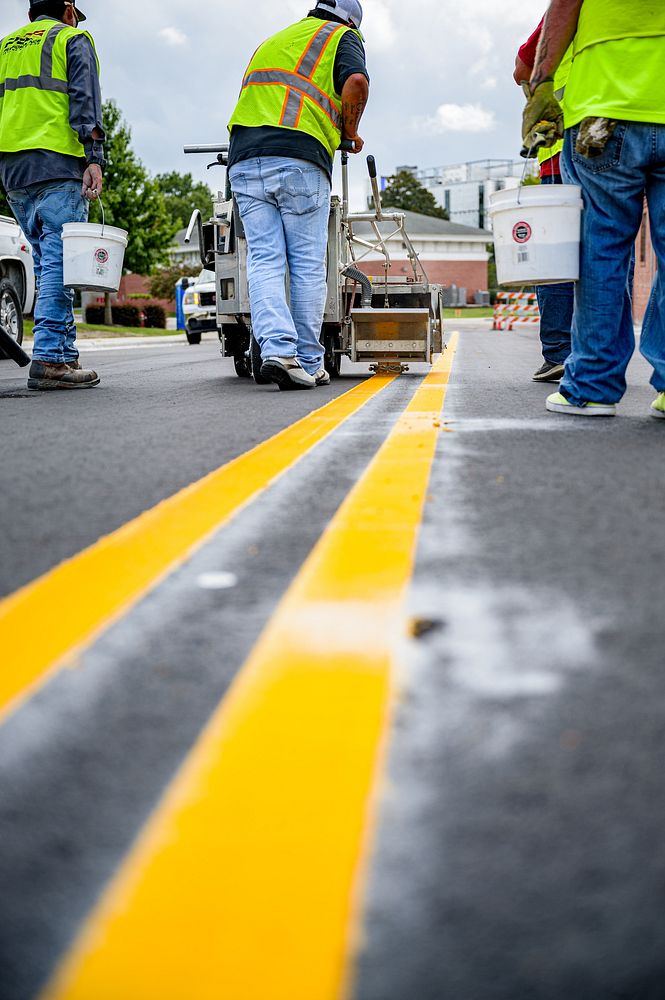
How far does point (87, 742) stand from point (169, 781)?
15 centimetres

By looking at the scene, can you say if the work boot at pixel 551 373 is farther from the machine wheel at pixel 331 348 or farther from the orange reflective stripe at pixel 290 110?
the orange reflective stripe at pixel 290 110

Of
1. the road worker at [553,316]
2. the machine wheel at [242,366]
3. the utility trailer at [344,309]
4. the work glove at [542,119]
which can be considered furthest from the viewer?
the machine wheel at [242,366]

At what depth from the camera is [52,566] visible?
1.97m

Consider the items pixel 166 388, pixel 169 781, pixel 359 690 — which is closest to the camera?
pixel 169 781

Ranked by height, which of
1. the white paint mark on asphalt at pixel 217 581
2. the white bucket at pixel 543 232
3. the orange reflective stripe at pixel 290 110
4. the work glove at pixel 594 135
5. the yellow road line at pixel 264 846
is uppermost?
the orange reflective stripe at pixel 290 110

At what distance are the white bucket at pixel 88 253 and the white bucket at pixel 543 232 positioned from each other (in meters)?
2.82

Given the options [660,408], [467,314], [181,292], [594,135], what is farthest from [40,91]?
[467,314]

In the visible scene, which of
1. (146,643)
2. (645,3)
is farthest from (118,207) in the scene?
(146,643)

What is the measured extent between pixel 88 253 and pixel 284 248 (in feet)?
4.00

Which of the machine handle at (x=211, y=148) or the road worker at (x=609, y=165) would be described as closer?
the road worker at (x=609, y=165)

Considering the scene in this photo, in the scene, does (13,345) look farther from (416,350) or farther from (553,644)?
(553,644)

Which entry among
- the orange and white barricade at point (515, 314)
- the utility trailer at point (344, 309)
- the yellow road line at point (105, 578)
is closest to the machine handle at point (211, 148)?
the utility trailer at point (344, 309)

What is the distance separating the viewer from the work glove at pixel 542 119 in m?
5.55

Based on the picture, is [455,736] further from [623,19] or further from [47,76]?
[47,76]
